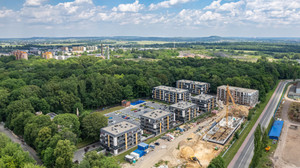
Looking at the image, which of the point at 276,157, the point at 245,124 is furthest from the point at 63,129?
the point at 245,124

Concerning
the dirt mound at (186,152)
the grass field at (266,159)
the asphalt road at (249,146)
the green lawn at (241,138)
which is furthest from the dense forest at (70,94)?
the grass field at (266,159)

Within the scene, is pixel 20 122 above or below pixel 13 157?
above

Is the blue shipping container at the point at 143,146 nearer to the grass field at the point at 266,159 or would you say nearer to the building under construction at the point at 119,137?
the building under construction at the point at 119,137

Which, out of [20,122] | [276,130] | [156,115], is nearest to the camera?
[20,122]

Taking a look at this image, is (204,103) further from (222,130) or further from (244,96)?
(244,96)

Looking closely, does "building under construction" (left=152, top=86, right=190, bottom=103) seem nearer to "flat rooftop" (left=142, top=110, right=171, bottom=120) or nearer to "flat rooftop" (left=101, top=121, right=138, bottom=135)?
"flat rooftop" (left=142, top=110, right=171, bottom=120)

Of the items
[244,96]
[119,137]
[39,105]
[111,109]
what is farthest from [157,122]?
[244,96]
